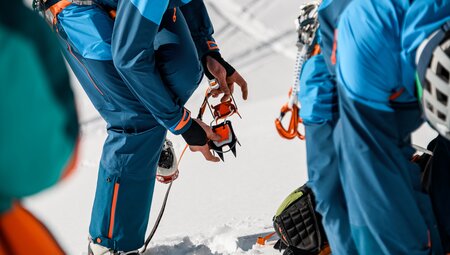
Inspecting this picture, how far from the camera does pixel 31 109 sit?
914 mm

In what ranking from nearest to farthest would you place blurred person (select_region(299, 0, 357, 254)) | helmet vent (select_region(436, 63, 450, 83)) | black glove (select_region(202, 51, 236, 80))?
helmet vent (select_region(436, 63, 450, 83))
blurred person (select_region(299, 0, 357, 254))
black glove (select_region(202, 51, 236, 80))

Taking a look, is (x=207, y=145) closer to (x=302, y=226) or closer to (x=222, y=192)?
(x=302, y=226)

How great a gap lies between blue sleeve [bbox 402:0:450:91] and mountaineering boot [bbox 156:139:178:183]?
156 cm

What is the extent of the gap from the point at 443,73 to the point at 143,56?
1044 mm

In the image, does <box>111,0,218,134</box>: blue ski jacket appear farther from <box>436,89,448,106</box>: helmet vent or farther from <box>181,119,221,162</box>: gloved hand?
<box>436,89,448,106</box>: helmet vent

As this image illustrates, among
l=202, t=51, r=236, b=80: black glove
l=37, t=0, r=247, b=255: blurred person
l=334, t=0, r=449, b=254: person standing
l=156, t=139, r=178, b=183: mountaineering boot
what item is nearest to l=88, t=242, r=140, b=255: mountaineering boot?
l=37, t=0, r=247, b=255: blurred person

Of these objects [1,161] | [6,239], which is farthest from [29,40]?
[6,239]

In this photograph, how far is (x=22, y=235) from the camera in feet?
3.26

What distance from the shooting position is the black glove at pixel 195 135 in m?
2.27

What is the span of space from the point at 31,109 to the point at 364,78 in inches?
31.2

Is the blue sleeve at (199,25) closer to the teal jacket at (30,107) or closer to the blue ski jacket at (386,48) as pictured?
the blue ski jacket at (386,48)

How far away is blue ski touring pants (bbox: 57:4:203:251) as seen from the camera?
224cm

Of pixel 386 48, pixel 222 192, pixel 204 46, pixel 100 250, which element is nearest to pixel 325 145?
pixel 386 48

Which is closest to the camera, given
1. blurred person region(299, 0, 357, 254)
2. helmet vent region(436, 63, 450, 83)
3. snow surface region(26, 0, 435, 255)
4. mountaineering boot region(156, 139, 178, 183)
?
helmet vent region(436, 63, 450, 83)
